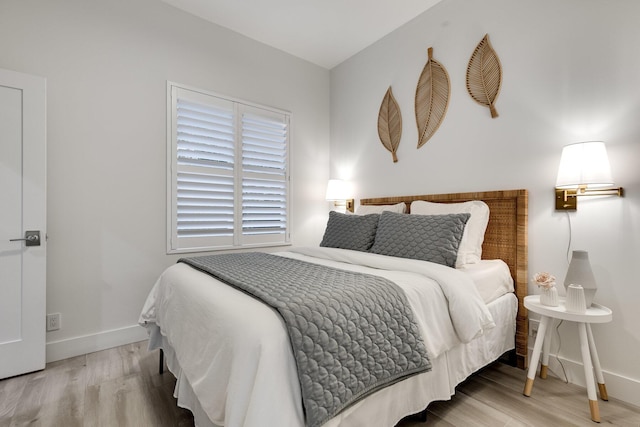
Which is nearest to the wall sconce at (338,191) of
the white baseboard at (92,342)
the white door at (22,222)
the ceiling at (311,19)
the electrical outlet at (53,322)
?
the ceiling at (311,19)

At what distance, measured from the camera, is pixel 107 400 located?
173 centimetres

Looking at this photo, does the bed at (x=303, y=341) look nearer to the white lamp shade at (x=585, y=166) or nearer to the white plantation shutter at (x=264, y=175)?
the white lamp shade at (x=585, y=166)

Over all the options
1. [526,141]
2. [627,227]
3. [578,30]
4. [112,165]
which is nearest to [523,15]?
[578,30]

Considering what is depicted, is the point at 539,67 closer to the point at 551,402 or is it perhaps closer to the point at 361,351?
the point at 551,402

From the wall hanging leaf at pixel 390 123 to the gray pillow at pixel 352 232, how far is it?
0.88 metres

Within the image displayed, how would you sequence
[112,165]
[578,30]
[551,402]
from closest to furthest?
[551,402] → [578,30] → [112,165]

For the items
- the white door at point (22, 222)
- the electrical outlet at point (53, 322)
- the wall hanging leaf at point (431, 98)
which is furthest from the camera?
the wall hanging leaf at point (431, 98)

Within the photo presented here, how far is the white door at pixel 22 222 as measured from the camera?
1962mm

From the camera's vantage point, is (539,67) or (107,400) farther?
(539,67)

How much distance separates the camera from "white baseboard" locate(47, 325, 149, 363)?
2.23 m

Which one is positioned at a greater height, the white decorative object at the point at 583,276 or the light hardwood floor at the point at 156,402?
the white decorative object at the point at 583,276

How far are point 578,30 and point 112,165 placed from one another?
344 cm

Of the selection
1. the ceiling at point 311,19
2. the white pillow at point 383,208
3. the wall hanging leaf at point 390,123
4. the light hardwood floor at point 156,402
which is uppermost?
the ceiling at point 311,19

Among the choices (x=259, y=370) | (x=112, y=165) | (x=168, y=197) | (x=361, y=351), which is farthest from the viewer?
(x=168, y=197)
